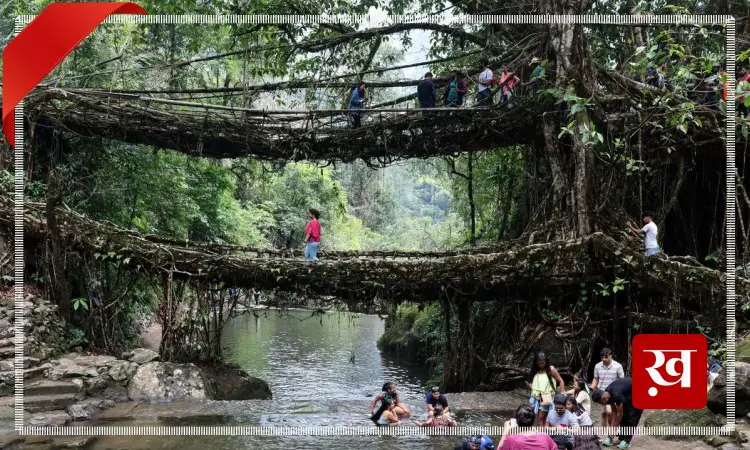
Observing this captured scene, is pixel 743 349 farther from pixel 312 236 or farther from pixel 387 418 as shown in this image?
pixel 312 236

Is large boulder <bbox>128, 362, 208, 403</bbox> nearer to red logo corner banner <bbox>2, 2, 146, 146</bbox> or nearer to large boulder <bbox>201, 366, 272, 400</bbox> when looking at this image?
large boulder <bbox>201, 366, 272, 400</bbox>

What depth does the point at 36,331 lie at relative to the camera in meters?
10.4

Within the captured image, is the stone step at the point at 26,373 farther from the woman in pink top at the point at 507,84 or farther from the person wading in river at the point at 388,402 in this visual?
the woman in pink top at the point at 507,84

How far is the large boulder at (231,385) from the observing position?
1074cm

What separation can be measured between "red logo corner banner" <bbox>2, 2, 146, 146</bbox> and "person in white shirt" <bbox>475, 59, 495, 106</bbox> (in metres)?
7.42

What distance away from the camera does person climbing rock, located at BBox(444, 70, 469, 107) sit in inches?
457

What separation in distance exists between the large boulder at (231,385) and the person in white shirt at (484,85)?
6.63 metres

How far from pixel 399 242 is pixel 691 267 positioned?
1134 inches

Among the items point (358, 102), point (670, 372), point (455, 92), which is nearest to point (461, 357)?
point (455, 92)

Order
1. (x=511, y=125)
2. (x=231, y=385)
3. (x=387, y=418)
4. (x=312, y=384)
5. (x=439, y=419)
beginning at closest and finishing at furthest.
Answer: (x=439, y=419) → (x=387, y=418) → (x=511, y=125) → (x=231, y=385) → (x=312, y=384)

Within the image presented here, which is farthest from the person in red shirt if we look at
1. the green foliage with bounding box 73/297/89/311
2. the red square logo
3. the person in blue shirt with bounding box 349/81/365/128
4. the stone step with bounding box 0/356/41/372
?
the red square logo

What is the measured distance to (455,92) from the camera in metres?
11.7

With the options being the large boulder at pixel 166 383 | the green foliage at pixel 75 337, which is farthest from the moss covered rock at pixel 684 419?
the green foliage at pixel 75 337

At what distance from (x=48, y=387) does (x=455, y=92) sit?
838 cm
